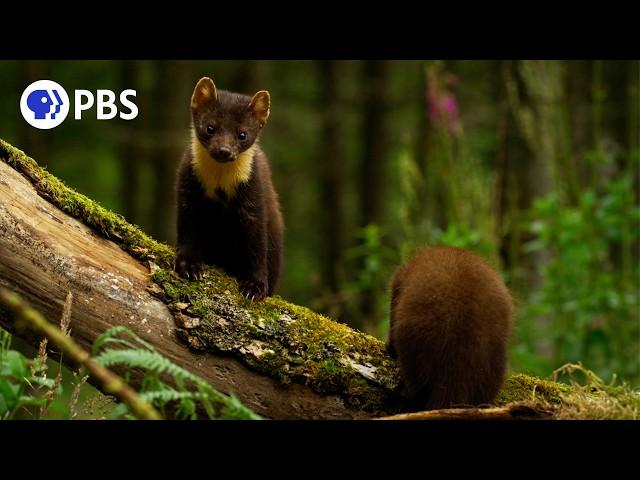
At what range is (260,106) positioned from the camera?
6457 mm

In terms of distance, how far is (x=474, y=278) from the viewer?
5121mm

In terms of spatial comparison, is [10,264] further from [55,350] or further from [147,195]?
[147,195]

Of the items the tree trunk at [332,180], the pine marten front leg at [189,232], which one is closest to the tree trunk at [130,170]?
the tree trunk at [332,180]

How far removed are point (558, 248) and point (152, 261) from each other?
5.23 m

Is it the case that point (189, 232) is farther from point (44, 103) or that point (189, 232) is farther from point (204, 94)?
point (44, 103)

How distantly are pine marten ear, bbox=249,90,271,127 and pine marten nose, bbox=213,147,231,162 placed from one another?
510 mm

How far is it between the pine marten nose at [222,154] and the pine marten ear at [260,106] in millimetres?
510

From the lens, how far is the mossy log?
4891 millimetres

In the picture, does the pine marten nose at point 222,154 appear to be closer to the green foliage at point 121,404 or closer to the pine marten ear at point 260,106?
the pine marten ear at point 260,106

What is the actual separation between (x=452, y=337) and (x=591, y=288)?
440 centimetres

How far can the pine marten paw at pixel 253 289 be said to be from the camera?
17.9ft

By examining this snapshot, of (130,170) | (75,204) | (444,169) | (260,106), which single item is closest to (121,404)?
(75,204)

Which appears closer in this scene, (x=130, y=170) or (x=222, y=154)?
(x=222, y=154)
